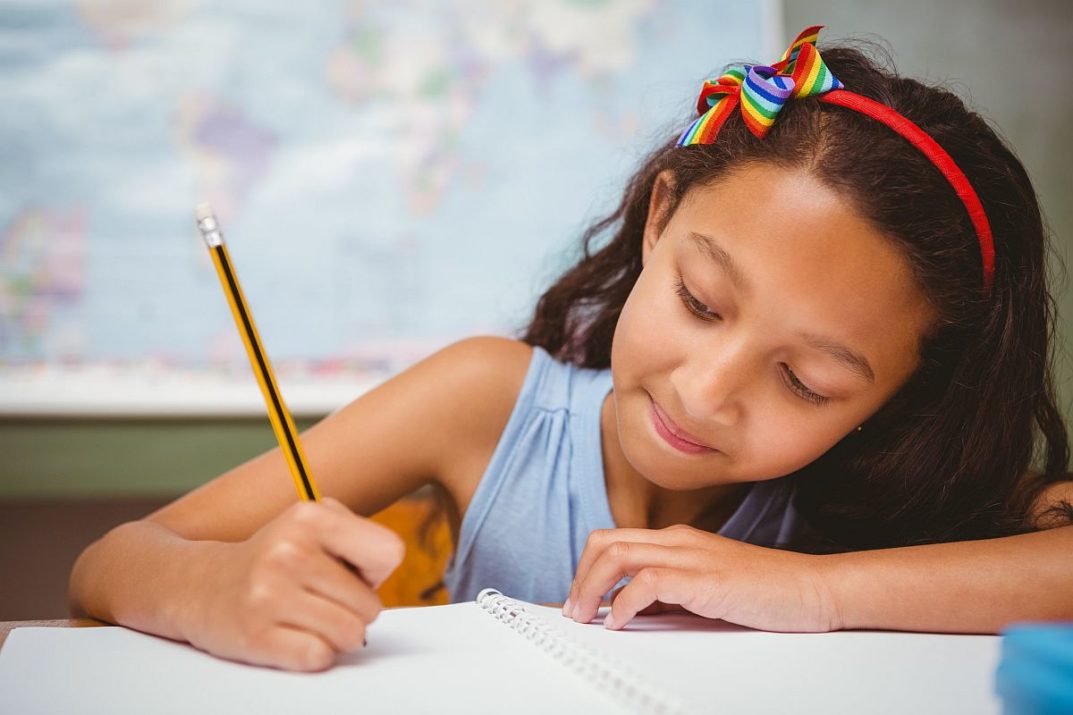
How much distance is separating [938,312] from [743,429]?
184 mm

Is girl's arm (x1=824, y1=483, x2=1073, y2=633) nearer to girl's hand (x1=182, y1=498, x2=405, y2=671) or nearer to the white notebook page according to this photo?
the white notebook page

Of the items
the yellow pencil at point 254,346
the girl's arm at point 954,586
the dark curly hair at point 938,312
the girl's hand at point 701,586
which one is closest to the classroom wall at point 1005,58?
the dark curly hair at point 938,312

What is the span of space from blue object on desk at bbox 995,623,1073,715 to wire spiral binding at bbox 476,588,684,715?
0.47 feet

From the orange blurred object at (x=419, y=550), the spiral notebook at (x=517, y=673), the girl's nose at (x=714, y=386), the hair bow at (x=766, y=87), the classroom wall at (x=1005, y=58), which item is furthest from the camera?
the classroom wall at (x=1005, y=58)

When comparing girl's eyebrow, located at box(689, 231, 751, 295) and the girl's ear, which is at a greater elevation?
the girl's ear

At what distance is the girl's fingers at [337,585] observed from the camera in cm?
48

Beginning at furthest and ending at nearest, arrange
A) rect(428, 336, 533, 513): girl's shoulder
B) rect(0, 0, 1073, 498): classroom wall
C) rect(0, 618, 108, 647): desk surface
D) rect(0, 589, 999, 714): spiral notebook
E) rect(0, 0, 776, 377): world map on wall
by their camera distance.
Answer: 1. rect(0, 0, 1073, 498): classroom wall
2. rect(0, 0, 776, 377): world map on wall
3. rect(428, 336, 533, 513): girl's shoulder
4. rect(0, 618, 108, 647): desk surface
5. rect(0, 589, 999, 714): spiral notebook

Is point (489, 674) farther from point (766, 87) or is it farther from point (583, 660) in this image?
point (766, 87)

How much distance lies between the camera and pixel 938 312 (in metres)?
0.75

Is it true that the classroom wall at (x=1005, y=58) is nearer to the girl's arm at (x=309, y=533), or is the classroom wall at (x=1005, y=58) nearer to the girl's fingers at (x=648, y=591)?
the girl's arm at (x=309, y=533)

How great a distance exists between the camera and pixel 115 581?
24.2 inches

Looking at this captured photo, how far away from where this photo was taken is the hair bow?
0.77 m

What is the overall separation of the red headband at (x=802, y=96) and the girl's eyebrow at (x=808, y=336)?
0.39 feet

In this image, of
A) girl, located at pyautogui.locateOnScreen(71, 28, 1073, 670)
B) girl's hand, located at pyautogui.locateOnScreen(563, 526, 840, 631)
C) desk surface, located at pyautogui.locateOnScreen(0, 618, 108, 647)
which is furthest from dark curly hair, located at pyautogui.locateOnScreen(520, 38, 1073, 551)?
desk surface, located at pyautogui.locateOnScreen(0, 618, 108, 647)
